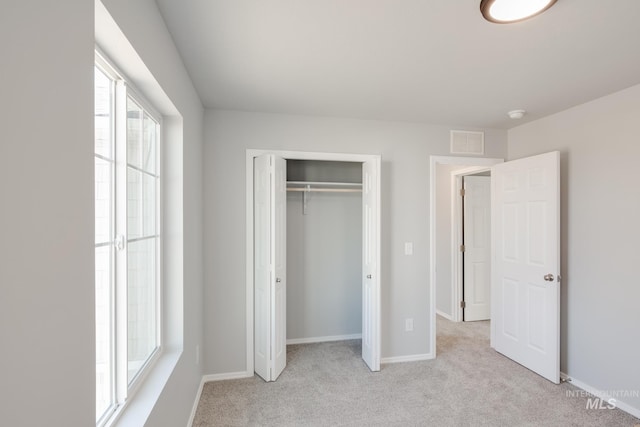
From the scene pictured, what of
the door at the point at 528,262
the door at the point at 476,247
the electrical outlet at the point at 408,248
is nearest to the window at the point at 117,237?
the electrical outlet at the point at 408,248

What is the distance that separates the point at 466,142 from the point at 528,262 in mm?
1355

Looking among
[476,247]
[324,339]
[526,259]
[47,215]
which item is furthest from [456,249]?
[47,215]

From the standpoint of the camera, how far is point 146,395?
59.6 inches

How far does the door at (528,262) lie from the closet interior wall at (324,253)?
4.97 feet

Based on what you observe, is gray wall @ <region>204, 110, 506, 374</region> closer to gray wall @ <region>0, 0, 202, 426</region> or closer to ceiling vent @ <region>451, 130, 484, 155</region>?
ceiling vent @ <region>451, 130, 484, 155</region>

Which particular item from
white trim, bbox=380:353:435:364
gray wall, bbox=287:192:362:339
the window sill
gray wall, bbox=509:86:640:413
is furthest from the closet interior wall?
gray wall, bbox=509:86:640:413

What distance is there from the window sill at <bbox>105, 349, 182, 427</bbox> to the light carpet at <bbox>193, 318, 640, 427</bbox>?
739 mm

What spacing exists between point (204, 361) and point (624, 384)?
11.0 feet

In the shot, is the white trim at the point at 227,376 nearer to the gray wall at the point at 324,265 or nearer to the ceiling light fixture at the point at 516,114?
the gray wall at the point at 324,265

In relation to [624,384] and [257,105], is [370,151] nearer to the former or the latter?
[257,105]

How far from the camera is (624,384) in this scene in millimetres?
2436

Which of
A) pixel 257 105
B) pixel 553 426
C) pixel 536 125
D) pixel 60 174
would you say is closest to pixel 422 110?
pixel 536 125

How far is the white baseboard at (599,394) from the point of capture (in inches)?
92.7

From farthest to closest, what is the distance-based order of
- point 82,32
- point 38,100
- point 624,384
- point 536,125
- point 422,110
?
point 536,125 → point 422,110 → point 624,384 → point 82,32 → point 38,100
